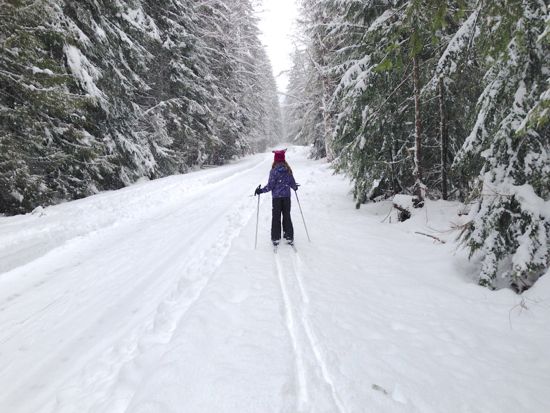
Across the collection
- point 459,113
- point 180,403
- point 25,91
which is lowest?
point 180,403

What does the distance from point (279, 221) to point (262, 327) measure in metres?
3.33

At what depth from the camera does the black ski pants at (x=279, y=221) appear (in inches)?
285

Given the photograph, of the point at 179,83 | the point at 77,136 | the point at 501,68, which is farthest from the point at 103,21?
the point at 501,68

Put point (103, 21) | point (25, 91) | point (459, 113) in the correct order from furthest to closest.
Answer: point (103, 21)
point (25, 91)
point (459, 113)

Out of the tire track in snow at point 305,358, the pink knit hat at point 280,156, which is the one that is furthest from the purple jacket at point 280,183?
the tire track in snow at point 305,358

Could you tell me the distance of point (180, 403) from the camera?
2943 mm

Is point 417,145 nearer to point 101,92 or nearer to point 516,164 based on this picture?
point 516,164

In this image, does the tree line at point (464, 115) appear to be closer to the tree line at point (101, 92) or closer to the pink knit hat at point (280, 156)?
the pink knit hat at point (280, 156)

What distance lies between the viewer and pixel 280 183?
748 centimetres

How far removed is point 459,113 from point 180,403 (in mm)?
8519

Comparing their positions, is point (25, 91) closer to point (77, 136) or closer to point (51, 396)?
point (77, 136)

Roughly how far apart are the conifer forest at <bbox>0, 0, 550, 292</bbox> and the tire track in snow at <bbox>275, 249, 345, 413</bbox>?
271cm

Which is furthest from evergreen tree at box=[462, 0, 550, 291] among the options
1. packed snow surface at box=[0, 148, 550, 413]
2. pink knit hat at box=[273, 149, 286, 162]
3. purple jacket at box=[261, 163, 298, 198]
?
pink knit hat at box=[273, 149, 286, 162]

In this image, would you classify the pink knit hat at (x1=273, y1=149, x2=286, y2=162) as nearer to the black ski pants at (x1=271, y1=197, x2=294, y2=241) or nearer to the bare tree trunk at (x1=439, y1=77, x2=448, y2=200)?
the black ski pants at (x1=271, y1=197, x2=294, y2=241)
